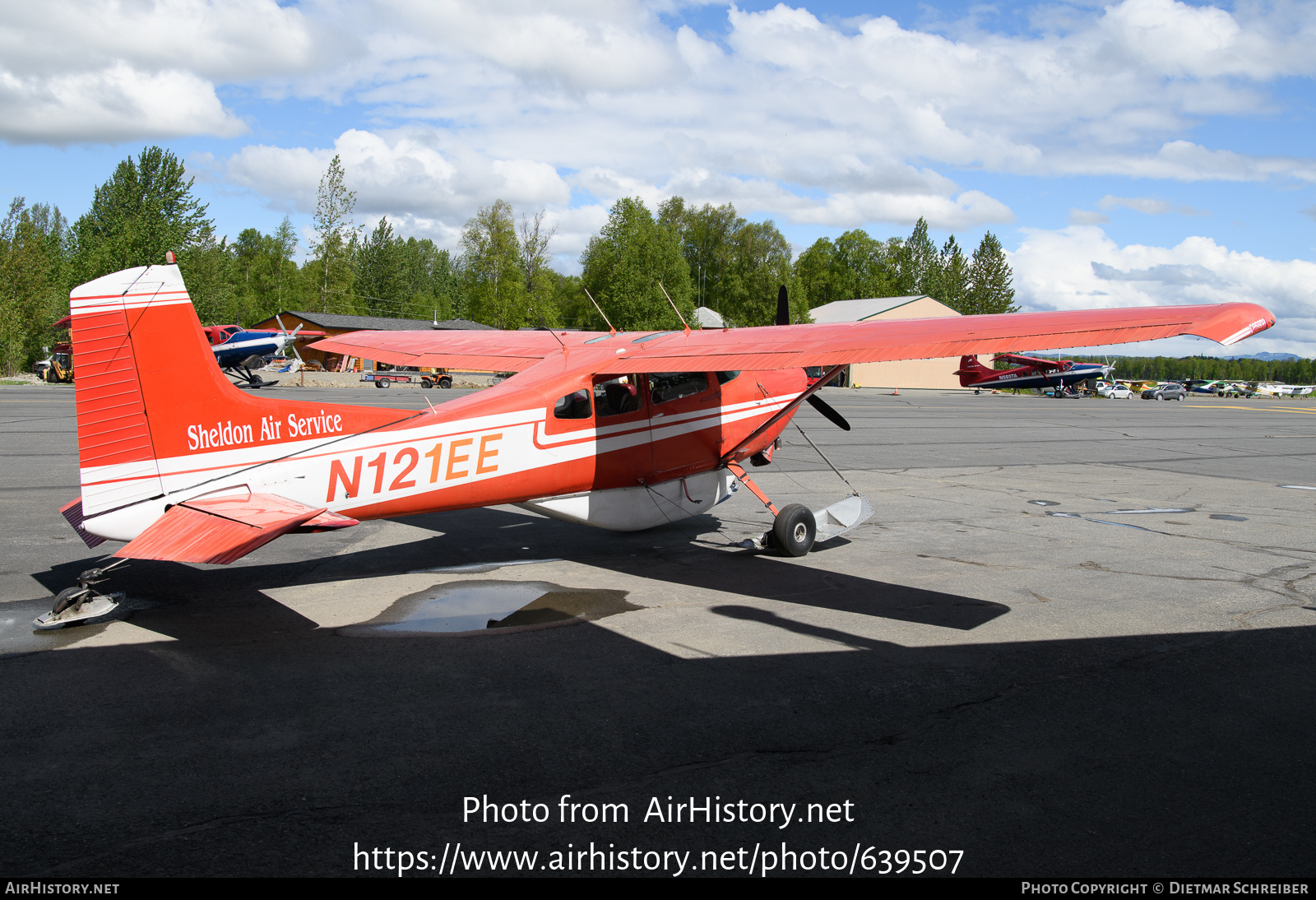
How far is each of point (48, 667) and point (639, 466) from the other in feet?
17.3

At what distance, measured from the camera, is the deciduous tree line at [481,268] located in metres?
58.0

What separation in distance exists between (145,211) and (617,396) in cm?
6473

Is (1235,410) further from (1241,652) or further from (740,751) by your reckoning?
(740,751)

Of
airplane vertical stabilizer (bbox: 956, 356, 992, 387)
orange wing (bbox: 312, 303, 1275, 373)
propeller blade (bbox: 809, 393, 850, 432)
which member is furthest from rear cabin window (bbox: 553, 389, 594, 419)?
airplane vertical stabilizer (bbox: 956, 356, 992, 387)

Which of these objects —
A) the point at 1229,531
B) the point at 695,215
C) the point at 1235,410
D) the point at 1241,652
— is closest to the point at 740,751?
the point at 1241,652

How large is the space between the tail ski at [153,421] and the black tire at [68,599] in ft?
1.30

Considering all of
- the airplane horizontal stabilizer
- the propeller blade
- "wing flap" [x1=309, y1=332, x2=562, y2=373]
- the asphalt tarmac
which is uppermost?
"wing flap" [x1=309, y1=332, x2=562, y2=373]

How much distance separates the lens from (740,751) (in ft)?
14.3

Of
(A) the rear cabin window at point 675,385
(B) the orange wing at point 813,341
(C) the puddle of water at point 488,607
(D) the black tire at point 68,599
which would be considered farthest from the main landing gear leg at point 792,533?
(D) the black tire at point 68,599

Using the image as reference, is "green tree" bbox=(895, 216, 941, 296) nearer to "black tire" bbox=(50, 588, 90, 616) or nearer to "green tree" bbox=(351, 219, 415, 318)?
"green tree" bbox=(351, 219, 415, 318)

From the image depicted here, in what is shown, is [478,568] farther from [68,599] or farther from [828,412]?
[828,412]

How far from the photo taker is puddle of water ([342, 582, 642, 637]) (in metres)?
6.47

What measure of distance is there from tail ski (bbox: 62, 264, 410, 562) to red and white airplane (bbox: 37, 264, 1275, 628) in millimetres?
12

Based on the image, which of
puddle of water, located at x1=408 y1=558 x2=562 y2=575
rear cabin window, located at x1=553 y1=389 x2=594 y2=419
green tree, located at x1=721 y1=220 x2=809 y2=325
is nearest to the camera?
rear cabin window, located at x1=553 y1=389 x2=594 y2=419
